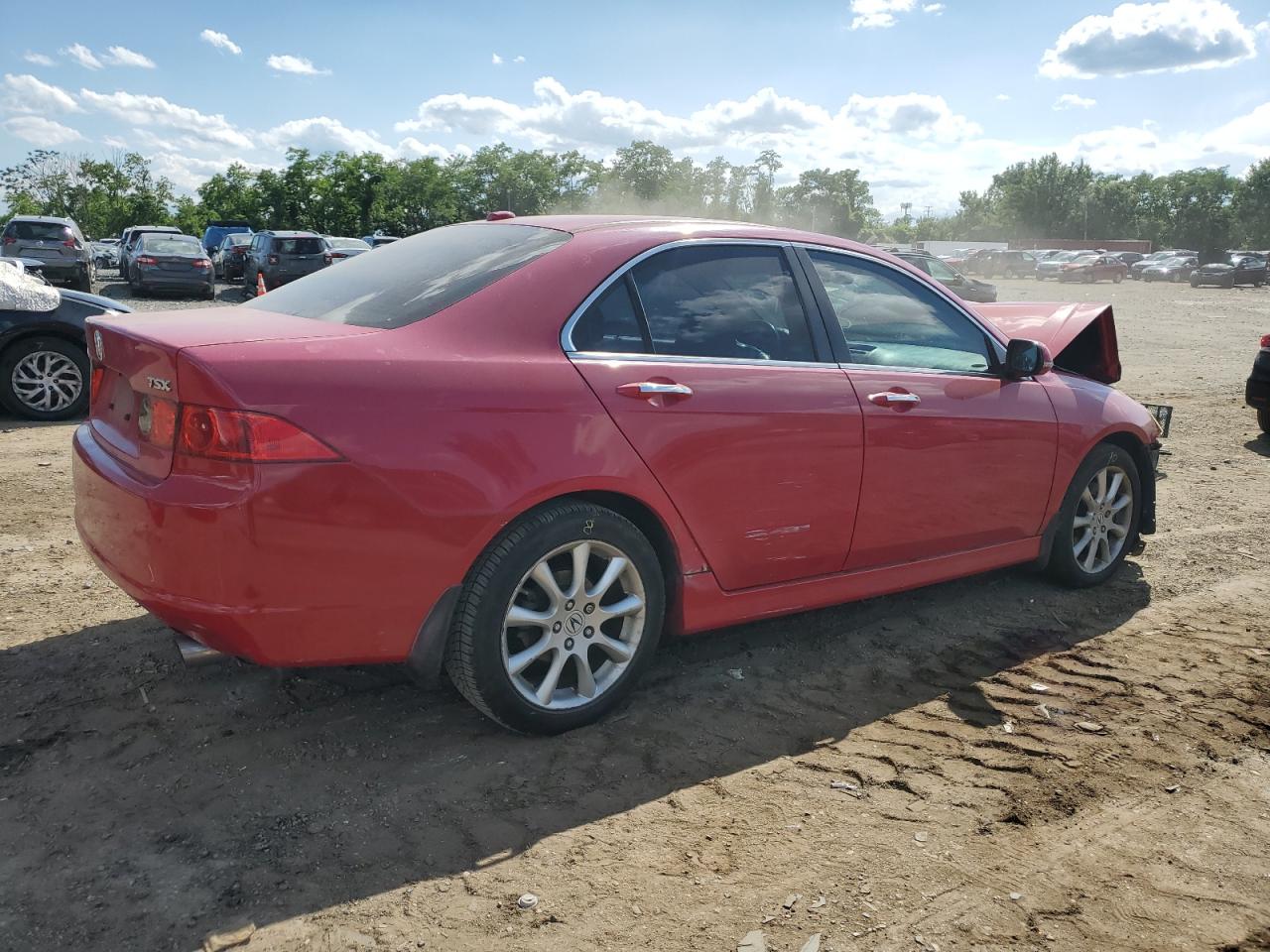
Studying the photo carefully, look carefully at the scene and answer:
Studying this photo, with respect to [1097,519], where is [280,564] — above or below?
above

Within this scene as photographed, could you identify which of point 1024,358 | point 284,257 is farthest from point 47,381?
point 284,257

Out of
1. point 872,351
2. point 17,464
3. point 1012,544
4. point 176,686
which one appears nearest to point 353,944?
point 176,686

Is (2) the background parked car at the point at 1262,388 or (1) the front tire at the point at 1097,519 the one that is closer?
(1) the front tire at the point at 1097,519

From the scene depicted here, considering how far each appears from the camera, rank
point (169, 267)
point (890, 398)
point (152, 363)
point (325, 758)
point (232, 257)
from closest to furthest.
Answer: point (152, 363), point (325, 758), point (890, 398), point (169, 267), point (232, 257)

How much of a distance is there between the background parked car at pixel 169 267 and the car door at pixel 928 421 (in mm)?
22218

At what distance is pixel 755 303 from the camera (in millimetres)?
3850

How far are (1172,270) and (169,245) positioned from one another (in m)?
52.0

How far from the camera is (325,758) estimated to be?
128 inches

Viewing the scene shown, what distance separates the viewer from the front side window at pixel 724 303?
141 inches

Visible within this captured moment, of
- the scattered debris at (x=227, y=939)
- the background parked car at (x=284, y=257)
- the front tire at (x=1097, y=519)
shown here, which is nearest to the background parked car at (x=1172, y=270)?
the background parked car at (x=284, y=257)

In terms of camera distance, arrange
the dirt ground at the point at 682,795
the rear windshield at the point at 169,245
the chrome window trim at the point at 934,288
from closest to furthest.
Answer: the dirt ground at the point at 682,795
the chrome window trim at the point at 934,288
the rear windshield at the point at 169,245

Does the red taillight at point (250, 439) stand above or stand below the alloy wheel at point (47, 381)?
above

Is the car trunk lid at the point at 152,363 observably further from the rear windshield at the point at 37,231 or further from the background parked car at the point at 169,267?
the background parked car at the point at 169,267

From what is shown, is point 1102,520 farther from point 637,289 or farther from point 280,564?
point 280,564
